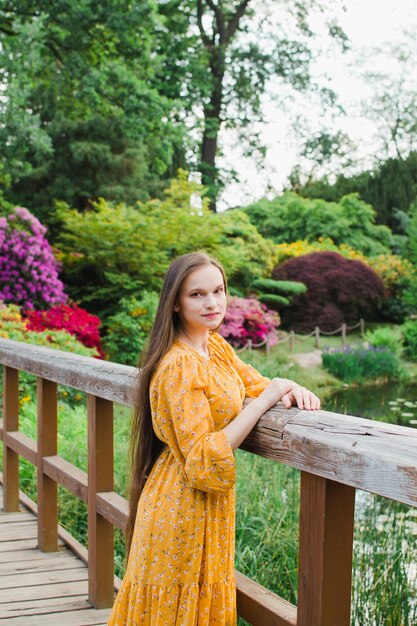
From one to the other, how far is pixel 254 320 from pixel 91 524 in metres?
13.1

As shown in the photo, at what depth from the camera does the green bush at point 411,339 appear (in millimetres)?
17250

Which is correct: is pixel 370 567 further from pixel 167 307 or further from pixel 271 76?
pixel 271 76

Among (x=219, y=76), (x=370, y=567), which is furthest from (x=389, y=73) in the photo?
(x=370, y=567)

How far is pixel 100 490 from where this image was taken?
8.98 feet

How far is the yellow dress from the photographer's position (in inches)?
69.2

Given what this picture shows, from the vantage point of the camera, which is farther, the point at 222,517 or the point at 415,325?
the point at 415,325

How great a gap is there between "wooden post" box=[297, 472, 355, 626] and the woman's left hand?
189 mm

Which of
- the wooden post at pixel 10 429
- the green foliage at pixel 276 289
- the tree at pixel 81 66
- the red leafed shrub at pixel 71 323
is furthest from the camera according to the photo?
the green foliage at pixel 276 289

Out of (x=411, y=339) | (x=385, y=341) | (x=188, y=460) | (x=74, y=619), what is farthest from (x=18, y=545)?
(x=411, y=339)

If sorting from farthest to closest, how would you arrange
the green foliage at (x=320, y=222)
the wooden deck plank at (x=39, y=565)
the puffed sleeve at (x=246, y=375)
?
the green foliage at (x=320, y=222), the wooden deck plank at (x=39, y=565), the puffed sleeve at (x=246, y=375)

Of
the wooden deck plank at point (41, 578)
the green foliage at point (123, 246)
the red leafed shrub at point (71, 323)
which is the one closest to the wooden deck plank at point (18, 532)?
the wooden deck plank at point (41, 578)

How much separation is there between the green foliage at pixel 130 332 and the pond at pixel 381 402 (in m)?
3.02

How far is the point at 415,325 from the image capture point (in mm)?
18156

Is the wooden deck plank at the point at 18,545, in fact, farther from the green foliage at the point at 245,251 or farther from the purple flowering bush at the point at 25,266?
the green foliage at the point at 245,251
